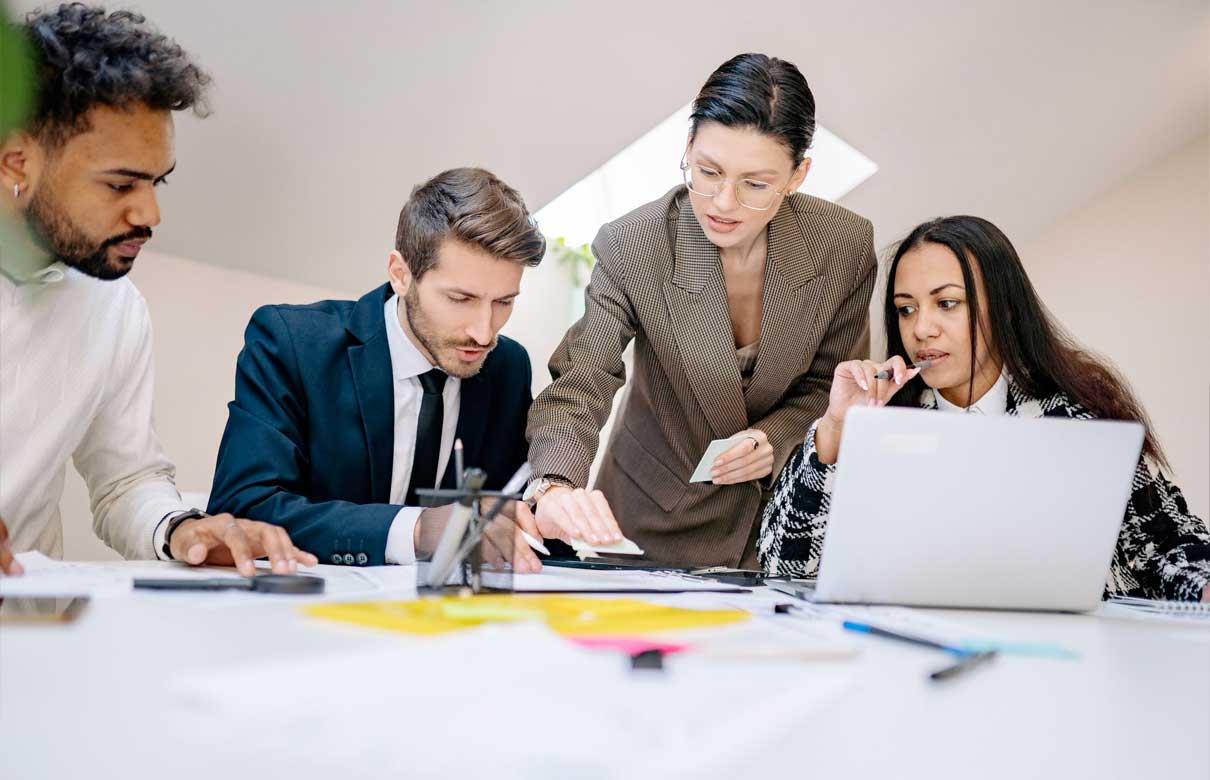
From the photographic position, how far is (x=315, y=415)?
198cm

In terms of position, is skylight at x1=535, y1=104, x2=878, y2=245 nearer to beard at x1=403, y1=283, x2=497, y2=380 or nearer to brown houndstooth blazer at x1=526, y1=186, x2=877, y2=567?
brown houndstooth blazer at x1=526, y1=186, x2=877, y2=567

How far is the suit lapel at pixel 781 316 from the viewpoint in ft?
7.63

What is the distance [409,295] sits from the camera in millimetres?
2080

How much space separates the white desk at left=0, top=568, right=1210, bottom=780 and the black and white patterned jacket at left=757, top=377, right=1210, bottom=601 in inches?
35.6

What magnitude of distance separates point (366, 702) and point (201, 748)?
11 centimetres

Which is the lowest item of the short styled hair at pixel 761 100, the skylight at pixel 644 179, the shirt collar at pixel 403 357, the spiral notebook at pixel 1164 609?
the spiral notebook at pixel 1164 609

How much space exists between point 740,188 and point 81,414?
4.30ft

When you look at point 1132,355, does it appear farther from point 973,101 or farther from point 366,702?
point 366,702

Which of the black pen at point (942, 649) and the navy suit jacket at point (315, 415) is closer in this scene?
the black pen at point (942, 649)

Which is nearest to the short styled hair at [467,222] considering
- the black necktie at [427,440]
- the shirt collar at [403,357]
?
the shirt collar at [403,357]

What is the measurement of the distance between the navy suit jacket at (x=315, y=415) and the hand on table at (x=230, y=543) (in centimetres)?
27

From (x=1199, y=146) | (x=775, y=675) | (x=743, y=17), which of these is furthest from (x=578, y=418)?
(x=1199, y=146)

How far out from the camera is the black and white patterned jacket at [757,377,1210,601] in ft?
5.76

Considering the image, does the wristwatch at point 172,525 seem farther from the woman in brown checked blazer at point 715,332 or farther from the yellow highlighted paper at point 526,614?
the woman in brown checked blazer at point 715,332
